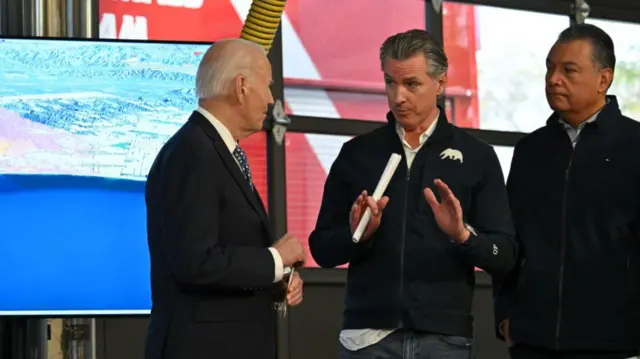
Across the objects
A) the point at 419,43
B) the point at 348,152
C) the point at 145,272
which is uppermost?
the point at 419,43

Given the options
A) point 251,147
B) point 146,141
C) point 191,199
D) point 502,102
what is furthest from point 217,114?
point 502,102

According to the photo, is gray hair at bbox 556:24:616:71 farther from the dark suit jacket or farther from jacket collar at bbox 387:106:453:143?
the dark suit jacket

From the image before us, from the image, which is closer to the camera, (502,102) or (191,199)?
(191,199)

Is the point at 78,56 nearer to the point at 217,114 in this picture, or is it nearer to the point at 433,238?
the point at 217,114

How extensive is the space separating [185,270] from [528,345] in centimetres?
125

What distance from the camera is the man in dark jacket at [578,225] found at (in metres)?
3.21

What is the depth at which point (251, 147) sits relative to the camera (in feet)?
15.2

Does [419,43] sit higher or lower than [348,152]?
higher

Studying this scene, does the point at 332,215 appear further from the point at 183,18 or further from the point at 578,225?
the point at 183,18

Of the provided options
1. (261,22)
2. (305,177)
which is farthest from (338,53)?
(261,22)

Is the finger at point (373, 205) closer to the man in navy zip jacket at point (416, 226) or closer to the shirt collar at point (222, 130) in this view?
the man in navy zip jacket at point (416, 226)

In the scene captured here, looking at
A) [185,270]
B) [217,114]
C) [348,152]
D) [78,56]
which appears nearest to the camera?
[185,270]

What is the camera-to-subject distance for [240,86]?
265cm

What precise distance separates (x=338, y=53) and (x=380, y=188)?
2087 mm
